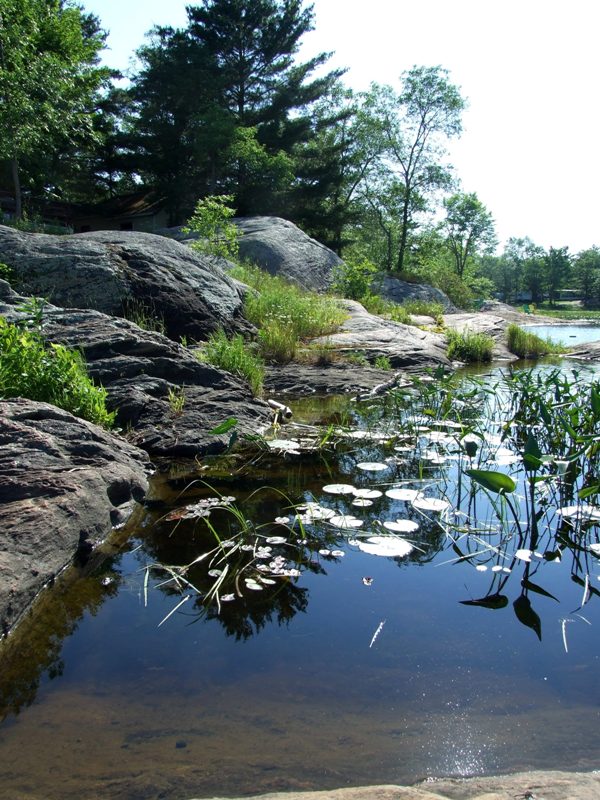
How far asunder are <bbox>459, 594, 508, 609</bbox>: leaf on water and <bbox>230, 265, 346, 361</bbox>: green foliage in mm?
7444

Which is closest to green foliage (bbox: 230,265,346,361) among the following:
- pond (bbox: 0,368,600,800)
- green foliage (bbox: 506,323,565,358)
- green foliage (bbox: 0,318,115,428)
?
green foliage (bbox: 506,323,565,358)

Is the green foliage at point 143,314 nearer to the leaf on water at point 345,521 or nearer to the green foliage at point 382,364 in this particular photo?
the green foliage at point 382,364

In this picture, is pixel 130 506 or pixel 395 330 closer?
pixel 130 506

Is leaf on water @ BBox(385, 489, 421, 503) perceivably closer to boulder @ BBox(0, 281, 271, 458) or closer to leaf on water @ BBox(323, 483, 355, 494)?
leaf on water @ BBox(323, 483, 355, 494)

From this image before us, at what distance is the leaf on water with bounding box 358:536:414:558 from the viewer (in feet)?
11.4

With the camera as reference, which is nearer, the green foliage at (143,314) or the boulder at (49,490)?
the boulder at (49,490)

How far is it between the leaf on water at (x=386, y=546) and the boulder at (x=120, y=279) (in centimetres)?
617

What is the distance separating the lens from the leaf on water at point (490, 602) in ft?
9.71

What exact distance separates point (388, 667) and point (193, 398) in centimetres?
415

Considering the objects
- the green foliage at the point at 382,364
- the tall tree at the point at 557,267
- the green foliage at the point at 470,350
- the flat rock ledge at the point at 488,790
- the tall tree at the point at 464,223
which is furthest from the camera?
the tall tree at the point at 557,267

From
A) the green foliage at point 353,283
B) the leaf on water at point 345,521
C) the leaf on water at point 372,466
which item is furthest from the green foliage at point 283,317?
the leaf on water at point 345,521

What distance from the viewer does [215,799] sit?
177 cm

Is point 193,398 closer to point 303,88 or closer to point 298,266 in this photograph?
point 298,266

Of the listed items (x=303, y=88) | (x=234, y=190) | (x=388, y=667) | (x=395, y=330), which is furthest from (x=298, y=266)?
(x=388, y=667)
